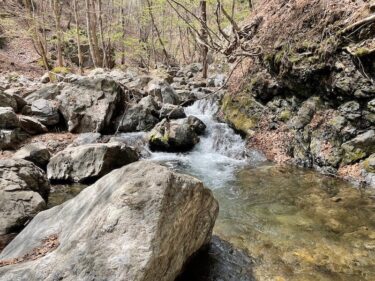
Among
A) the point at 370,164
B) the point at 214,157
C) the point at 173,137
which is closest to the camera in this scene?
the point at 370,164

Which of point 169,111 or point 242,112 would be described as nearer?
point 242,112

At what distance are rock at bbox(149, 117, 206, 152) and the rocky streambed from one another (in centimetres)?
4

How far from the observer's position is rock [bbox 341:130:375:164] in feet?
27.0

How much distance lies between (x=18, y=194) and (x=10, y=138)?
544cm

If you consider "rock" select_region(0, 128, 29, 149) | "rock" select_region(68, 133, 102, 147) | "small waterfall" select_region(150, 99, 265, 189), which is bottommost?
"small waterfall" select_region(150, 99, 265, 189)

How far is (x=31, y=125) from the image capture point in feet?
38.9

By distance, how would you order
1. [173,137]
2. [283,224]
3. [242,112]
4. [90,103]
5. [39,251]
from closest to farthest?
[39,251] → [283,224] → [173,137] → [242,112] → [90,103]

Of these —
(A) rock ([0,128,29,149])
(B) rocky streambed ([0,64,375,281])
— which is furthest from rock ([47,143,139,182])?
(A) rock ([0,128,29,149])

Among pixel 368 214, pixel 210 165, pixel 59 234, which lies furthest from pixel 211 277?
pixel 210 165

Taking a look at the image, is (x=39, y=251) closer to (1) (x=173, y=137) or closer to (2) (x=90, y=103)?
(1) (x=173, y=137)

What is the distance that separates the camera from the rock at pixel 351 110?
8672 millimetres

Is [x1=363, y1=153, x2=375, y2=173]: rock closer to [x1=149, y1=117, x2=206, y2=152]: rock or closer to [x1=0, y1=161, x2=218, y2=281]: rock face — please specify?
[x1=0, y1=161, x2=218, y2=281]: rock face

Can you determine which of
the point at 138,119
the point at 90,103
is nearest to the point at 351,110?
the point at 138,119

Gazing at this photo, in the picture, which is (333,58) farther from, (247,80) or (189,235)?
(189,235)
